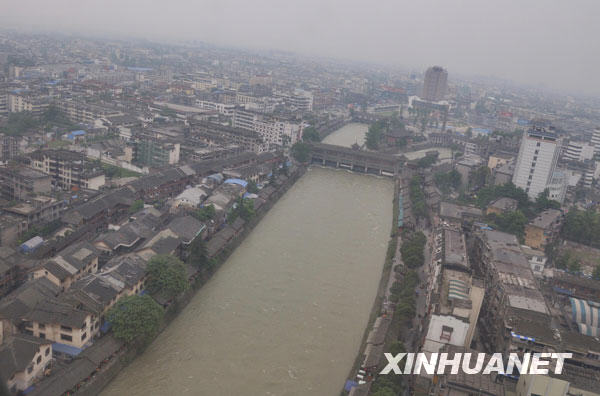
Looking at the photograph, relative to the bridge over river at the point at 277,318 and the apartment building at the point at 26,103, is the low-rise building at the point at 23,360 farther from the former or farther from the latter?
the apartment building at the point at 26,103

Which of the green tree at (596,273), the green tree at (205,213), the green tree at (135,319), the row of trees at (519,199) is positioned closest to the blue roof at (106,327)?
the green tree at (135,319)

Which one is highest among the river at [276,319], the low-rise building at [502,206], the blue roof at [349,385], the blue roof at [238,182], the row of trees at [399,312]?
the low-rise building at [502,206]

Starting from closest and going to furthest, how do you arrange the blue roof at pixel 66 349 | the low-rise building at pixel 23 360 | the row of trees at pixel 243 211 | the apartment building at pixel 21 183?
the low-rise building at pixel 23 360
the blue roof at pixel 66 349
the apartment building at pixel 21 183
the row of trees at pixel 243 211

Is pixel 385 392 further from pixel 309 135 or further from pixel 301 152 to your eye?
pixel 309 135

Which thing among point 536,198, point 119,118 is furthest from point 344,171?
point 119,118

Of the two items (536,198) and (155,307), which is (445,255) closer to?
(155,307)

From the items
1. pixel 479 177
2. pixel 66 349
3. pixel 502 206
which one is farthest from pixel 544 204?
pixel 66 349

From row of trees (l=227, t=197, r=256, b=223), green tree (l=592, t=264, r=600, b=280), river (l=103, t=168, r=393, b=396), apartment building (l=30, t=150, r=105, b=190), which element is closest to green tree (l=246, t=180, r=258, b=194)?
river (l=103, t=168, r=393, b=396)
